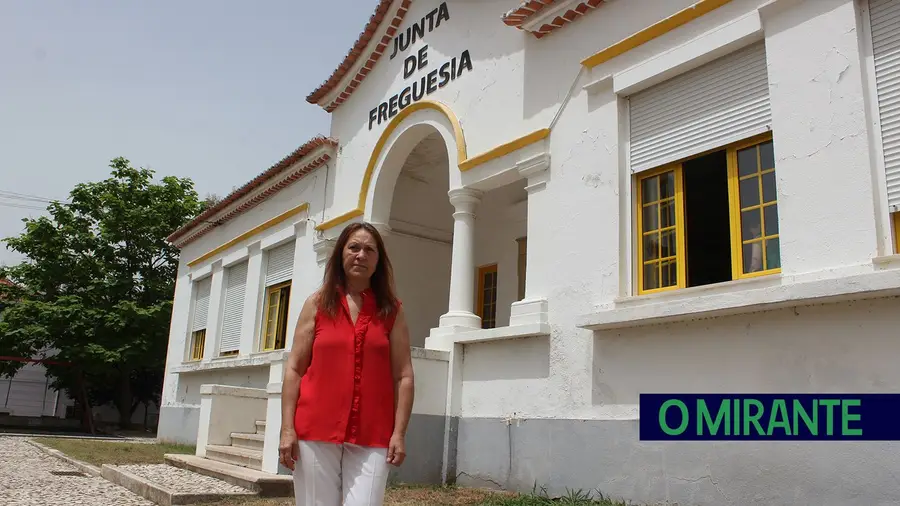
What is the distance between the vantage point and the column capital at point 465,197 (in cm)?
910

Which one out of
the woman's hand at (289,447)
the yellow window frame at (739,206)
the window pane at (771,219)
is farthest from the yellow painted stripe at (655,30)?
the woman's hand at (289,447)

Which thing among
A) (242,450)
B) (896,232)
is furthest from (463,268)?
(896,232)

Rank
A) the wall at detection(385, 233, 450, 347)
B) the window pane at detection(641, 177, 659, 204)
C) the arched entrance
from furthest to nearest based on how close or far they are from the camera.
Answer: the wall at detection(385, 233, 450, 347), the arched entrance, the window pane at detection(641, 177, 659, 204)

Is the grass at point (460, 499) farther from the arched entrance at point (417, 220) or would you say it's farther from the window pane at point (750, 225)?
the arched entrance at point (417, 220)

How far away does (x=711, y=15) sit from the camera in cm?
630

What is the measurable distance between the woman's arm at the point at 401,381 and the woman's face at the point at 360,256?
26cm

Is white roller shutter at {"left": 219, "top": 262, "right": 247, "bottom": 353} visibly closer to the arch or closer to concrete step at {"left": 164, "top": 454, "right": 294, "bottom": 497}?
the arch

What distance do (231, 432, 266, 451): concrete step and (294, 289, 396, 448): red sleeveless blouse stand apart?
693 centimetres

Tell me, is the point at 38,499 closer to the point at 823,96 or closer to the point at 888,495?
the point at 888,495

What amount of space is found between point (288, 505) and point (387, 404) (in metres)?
4.31

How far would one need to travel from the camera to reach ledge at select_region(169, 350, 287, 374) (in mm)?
12992

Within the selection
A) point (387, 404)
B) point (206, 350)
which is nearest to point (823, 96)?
point (387, 404)

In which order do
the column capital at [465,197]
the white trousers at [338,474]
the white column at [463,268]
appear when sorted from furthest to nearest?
the column capital at [465,197] → the white column at [463,268] → the white trousers at [338,474]

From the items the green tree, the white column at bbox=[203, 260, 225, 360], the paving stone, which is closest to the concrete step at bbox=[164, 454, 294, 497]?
the paving stone
